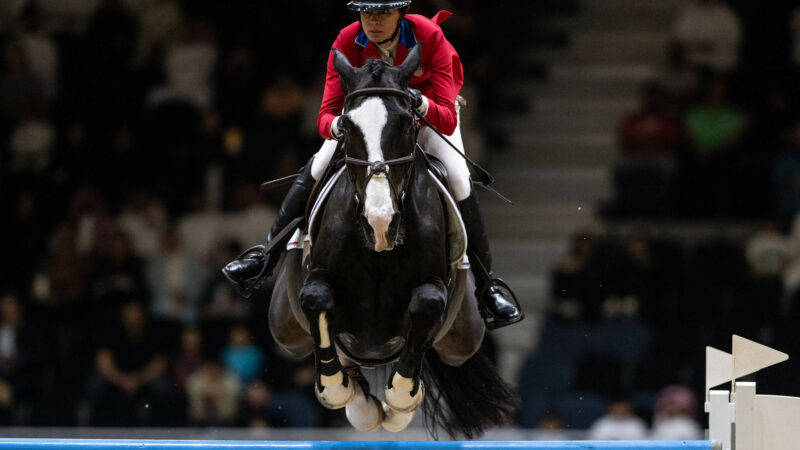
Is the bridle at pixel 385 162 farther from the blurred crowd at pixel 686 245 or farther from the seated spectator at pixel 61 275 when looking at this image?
the seated spectator at pixel 61 275

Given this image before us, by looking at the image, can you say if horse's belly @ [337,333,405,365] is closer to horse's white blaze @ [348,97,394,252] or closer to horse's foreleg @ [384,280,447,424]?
horse's foreleg @ [384,280,447,424]

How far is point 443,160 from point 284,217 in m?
0.78

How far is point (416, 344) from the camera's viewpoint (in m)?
5.28

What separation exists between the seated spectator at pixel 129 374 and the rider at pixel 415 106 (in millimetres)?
3920

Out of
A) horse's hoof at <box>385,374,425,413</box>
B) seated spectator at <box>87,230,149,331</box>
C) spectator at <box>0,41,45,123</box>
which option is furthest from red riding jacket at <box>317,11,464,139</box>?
spectator at <box>0,41,45,123</box>

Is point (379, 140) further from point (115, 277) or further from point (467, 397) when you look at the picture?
point (115, 277)

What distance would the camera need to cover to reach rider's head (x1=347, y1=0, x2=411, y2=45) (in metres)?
5.31

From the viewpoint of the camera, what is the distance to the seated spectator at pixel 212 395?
31.3ft

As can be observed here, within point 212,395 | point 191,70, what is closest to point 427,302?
point 212,395

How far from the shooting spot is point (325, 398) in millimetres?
5594

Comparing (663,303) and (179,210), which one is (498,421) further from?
(179,210)

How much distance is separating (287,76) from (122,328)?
103 inches

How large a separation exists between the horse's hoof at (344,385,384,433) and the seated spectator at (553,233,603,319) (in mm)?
3824

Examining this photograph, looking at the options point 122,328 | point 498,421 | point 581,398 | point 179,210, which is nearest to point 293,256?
point 498,421
